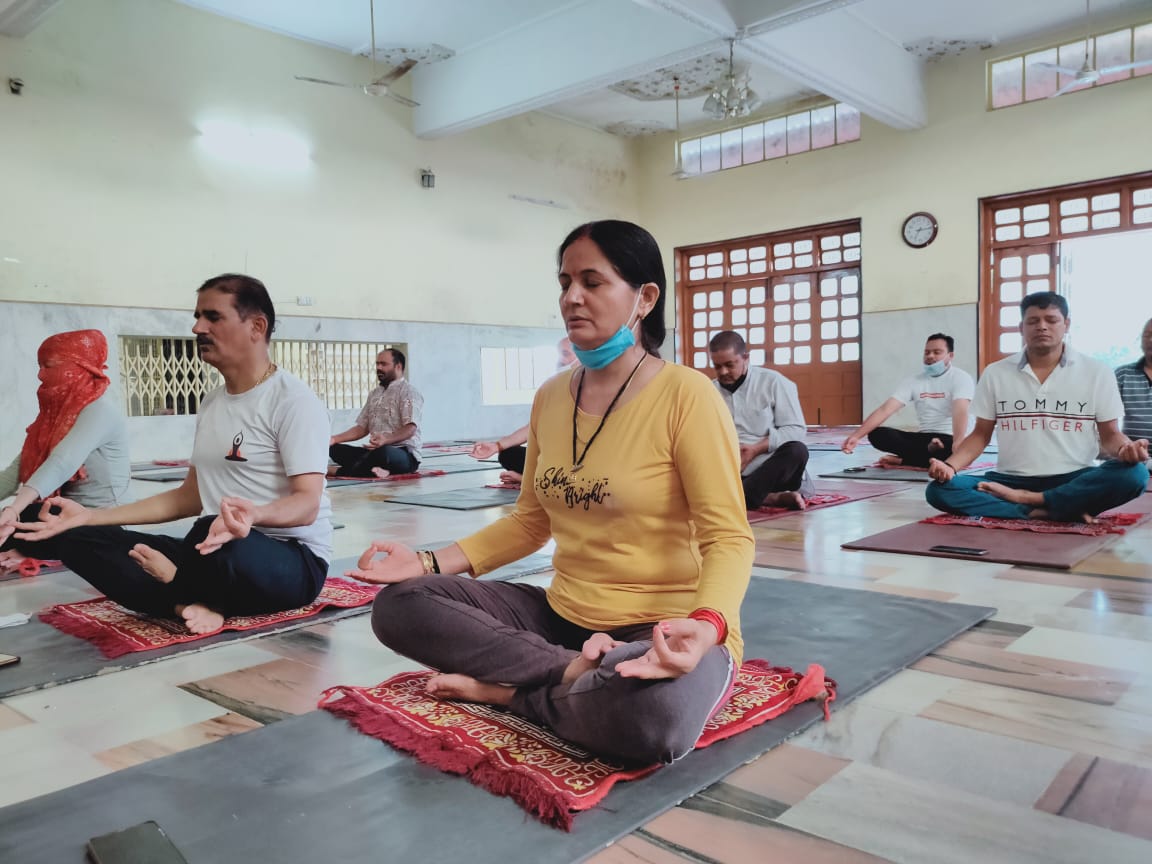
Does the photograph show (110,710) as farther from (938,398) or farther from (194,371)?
(194,371)

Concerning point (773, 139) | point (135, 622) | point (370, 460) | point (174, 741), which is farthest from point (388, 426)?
point (773, 139)

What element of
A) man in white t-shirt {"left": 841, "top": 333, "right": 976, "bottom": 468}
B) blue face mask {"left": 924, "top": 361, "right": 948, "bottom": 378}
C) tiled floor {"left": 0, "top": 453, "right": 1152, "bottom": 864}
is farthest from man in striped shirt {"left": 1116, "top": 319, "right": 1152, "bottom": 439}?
tiled floor {"left": 0, "top": 453, "right": 1152, "bottom": 864}

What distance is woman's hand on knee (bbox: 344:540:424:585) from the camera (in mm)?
1527

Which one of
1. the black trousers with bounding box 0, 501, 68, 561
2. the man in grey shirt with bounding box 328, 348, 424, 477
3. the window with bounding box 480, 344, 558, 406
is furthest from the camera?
the window with bounding box 480, 344, 558, 406

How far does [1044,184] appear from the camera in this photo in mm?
9367

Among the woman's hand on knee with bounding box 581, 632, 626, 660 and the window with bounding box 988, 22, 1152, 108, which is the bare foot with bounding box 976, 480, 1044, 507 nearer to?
the woman's hand on knee with bounding box 581, 632, 626, 660

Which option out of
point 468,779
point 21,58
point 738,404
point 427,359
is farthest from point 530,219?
point 468,779

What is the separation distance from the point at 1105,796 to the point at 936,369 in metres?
4.82

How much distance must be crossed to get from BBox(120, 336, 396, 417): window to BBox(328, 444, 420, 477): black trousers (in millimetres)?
1092

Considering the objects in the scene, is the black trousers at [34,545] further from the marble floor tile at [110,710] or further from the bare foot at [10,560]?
the marble floor tile at [110,710]

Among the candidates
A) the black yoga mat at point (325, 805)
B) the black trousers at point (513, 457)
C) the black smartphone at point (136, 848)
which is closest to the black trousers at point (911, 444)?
the black trousers at point (513, 457)

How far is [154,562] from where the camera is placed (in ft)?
7.23

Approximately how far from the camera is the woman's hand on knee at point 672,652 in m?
1.16

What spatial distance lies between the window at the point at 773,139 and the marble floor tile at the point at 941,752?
10.4 meters
